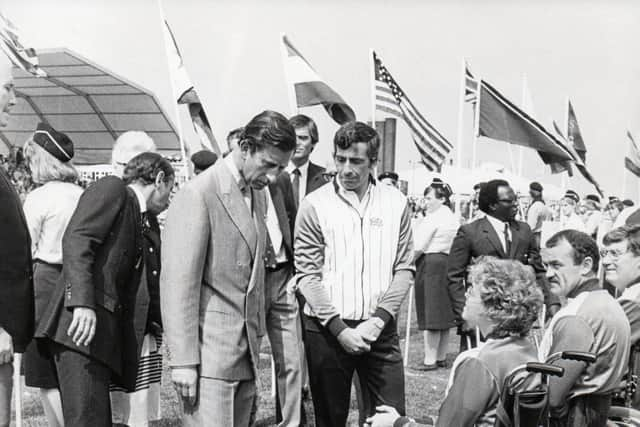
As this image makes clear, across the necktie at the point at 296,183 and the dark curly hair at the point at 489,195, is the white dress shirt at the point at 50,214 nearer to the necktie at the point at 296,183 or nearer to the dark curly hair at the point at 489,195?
the necktie at the point at 296,183

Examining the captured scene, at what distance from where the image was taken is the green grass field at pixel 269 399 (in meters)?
5.39

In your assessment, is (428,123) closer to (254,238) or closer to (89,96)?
(254,238)

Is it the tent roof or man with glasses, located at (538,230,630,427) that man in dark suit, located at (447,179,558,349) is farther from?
the tent roof

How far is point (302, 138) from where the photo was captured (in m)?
4.95

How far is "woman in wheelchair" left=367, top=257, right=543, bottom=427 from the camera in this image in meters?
2.53

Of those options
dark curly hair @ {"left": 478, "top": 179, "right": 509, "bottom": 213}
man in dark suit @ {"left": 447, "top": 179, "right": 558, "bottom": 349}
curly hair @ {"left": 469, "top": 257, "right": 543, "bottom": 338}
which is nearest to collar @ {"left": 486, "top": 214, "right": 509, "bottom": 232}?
man in dark suit @ {"left": 447, "top": 179, "right": 558, "bottom": 349}

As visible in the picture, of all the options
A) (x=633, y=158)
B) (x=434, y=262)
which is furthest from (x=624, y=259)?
(x=633, y=158)

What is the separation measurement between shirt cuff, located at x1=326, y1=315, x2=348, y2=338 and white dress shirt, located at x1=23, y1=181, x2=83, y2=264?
75.0 inches

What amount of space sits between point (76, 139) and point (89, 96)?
9.50 ft

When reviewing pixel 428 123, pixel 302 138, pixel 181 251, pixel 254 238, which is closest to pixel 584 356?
pixel 254 238

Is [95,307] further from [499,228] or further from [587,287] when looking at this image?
[499,228]

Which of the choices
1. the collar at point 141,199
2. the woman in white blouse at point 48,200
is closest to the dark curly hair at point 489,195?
the collar at point 141,199

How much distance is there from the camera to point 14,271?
2.77 meters

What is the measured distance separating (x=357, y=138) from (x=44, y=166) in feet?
6.46
